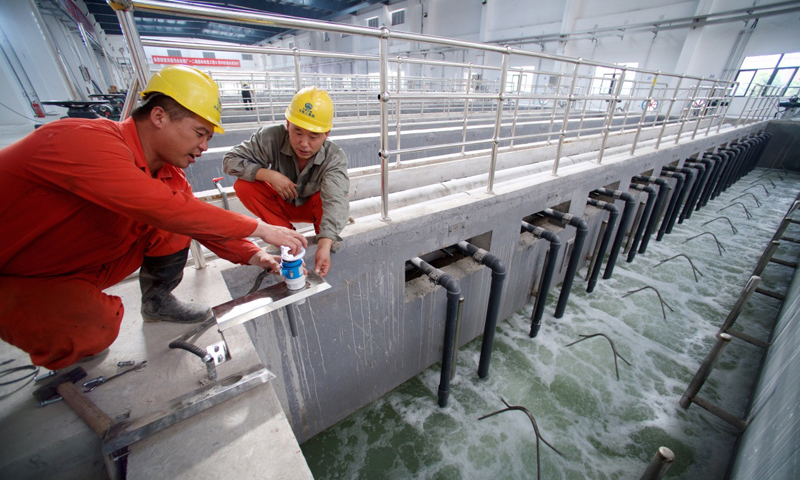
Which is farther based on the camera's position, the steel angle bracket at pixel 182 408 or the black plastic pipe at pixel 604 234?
the black plastic pipe at pixel 604 234

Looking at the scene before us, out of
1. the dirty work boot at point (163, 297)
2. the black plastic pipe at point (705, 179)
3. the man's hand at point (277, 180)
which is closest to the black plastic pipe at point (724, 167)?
the black plastic pipe at point (705, 179)

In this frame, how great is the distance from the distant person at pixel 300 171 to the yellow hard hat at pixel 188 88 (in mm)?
506

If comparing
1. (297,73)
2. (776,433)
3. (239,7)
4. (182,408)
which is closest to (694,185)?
(776,433)

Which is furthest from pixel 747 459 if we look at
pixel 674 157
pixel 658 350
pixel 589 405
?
pixel 674 157

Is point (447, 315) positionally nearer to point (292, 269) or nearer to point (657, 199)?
point (292, 269)

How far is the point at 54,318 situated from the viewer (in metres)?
1.18

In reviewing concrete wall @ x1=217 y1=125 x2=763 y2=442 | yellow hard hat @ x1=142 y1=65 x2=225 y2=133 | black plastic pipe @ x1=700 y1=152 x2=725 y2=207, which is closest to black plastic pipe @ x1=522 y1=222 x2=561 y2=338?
concrete wall @ x1=217 y1=125 x2=763 y2=442

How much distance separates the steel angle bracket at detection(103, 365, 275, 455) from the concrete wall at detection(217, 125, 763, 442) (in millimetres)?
614

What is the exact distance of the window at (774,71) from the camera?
38.1 feet

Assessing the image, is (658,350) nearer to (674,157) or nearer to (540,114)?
(674,157)

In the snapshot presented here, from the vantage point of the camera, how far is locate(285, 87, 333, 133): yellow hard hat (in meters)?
1.74

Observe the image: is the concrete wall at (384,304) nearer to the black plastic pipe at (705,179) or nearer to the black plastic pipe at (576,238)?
the black plastic pipe at (576,238)

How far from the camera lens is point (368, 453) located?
249cm

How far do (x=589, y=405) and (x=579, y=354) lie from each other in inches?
26.2
